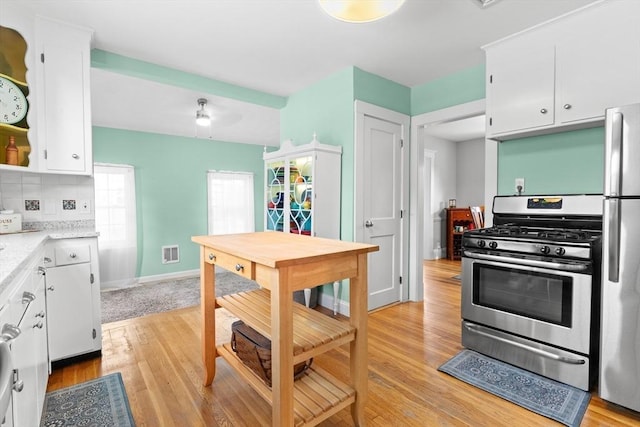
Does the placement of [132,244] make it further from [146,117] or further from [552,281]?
[552,281]

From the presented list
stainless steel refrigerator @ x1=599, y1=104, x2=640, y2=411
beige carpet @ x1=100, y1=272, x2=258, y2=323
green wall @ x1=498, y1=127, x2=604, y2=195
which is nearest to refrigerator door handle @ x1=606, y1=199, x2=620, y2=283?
stainless steel refrigerator @ x1=599, y1=104, x2=640, y2=411

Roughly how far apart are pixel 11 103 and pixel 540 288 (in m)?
3.80

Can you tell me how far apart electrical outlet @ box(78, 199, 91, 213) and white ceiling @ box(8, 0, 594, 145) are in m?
1.19

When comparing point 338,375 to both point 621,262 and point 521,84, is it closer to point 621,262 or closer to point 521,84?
point 621,262

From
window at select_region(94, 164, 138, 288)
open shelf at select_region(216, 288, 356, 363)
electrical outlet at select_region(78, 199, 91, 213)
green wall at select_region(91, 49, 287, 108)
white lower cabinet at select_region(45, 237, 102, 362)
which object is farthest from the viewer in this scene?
window at select_region(94, 164, 138, 288)

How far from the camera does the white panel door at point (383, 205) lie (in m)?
3.30

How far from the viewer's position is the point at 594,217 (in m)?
2.23

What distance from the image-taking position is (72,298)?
88.7 inches

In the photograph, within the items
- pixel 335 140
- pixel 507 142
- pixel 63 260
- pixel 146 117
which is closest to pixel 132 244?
pixel 146 117

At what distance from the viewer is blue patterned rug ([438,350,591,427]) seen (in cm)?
174

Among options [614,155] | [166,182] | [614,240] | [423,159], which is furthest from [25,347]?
[166,182]

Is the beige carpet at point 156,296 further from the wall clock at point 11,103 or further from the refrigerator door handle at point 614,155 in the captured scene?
the refrigerator door handle at point 614,155

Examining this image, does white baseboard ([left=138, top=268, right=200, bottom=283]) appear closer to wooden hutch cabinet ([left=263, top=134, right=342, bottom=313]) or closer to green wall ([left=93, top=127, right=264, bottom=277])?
green wall ([left=93, top=127, right=264, bottom=277])

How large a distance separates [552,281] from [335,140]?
222cm
